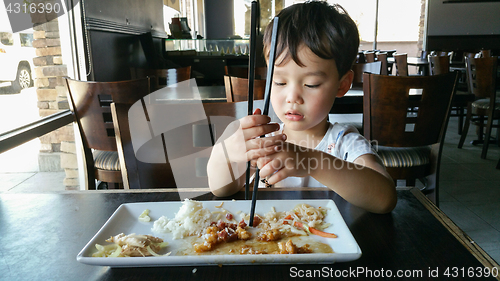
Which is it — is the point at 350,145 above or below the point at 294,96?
below

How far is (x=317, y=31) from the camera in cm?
95

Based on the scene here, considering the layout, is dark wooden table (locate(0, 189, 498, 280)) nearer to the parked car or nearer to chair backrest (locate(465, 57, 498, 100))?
the parked car

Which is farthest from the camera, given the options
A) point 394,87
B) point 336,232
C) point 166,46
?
point 166,46

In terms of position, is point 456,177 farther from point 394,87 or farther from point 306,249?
point 306,249

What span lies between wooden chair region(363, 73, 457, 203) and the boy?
816 mm

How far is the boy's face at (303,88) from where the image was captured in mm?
928

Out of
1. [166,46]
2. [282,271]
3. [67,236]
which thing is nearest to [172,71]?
[166,46]

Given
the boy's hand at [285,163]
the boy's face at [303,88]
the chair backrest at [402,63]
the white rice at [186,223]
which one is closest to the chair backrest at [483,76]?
the chair backrest at [402,63]

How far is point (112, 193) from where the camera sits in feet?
3.17

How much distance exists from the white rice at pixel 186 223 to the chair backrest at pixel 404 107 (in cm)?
139

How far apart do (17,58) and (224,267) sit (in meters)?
2.26

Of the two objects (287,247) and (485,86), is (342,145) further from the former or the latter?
(485,86)

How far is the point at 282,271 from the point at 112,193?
0.58 meters

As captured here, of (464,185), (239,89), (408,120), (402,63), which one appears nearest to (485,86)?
(464,185)
